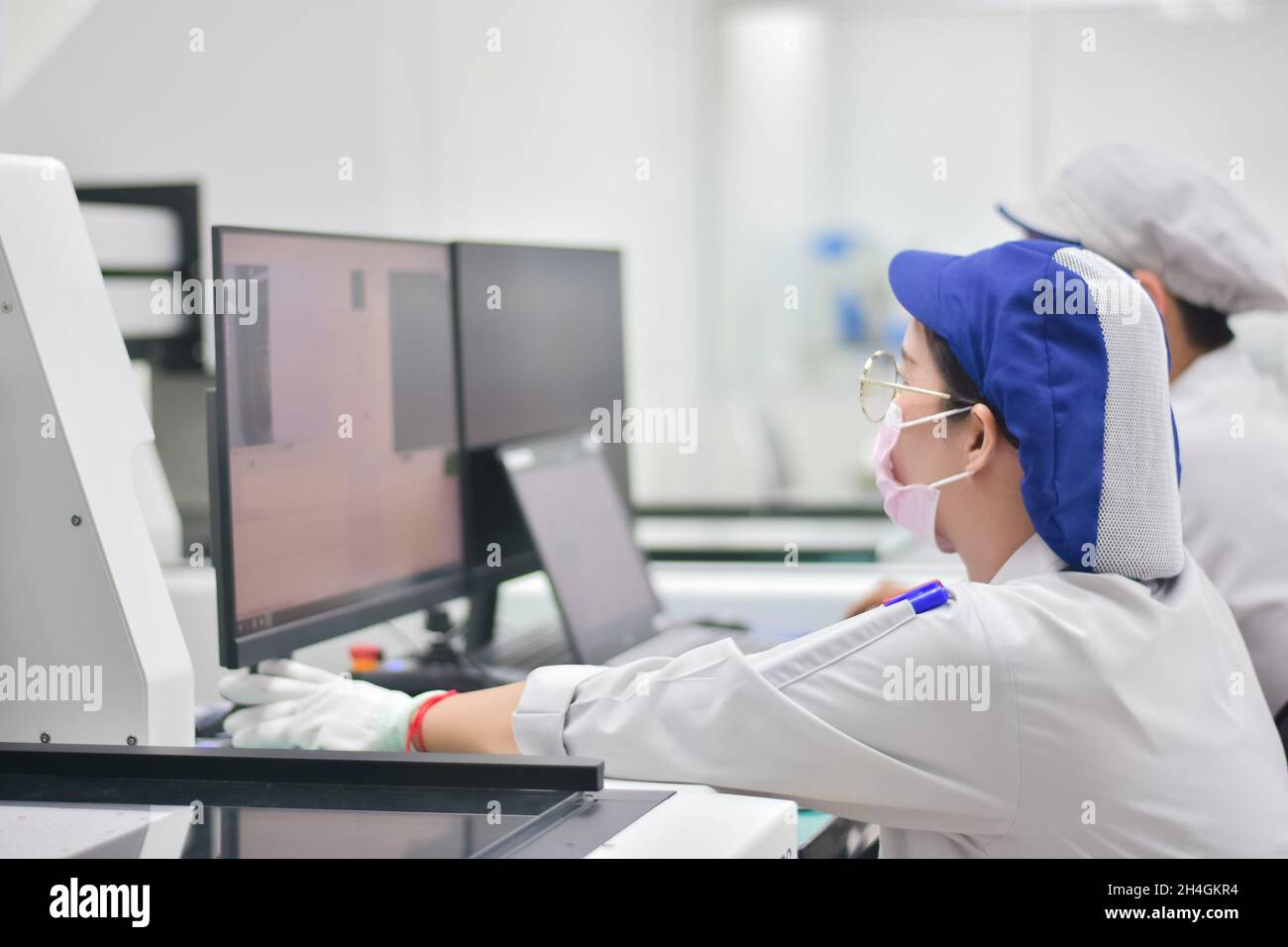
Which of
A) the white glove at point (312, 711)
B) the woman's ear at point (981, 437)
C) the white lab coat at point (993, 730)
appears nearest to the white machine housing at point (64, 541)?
the white glove at point (312, 711)

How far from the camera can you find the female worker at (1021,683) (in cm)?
100

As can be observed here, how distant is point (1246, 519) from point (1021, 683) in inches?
26.5

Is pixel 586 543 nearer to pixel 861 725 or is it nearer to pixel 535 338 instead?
pixel 535 338

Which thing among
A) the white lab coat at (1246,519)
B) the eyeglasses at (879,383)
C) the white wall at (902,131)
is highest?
the white wall at (902,131)

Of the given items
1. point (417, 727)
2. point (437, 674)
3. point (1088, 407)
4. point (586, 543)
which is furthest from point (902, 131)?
point (417, 727)

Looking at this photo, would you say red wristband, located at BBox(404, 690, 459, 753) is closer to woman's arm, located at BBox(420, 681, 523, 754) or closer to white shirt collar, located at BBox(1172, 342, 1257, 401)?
woman's arm, located at BBox(420, 681, 523, 754)

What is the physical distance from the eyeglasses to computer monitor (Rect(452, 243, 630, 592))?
54cm

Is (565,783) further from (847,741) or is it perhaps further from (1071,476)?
(1071,476)

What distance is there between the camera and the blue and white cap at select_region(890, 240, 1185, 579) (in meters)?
1.05

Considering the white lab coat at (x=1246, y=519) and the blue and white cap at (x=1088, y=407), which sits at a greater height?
the blue and white cap at (x=1088, y=407)

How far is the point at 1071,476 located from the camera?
→ 3.43 feet

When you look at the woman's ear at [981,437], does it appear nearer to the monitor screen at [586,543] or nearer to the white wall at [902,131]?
the monitor screen at [586,543]
